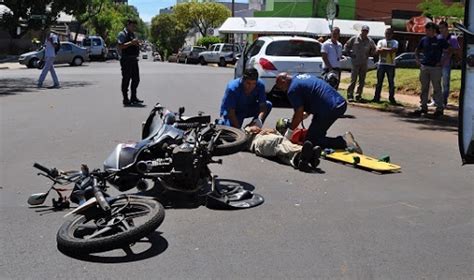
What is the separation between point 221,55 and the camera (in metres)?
46.5

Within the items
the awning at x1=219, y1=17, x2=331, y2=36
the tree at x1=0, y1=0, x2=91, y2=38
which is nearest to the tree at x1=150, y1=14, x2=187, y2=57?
the tree at x1=0, y1=0, x2=91, y2=38

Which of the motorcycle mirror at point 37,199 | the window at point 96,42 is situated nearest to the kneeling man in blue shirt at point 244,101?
the motorcycle mirror at point 37,199

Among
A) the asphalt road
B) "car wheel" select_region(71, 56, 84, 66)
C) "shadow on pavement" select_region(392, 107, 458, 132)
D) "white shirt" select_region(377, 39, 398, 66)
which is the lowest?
"car wheel" select_region(71, 56, 84, 66)

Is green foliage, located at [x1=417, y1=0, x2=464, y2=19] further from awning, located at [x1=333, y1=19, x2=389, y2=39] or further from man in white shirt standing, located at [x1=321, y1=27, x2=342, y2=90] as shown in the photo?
awning, located at [x1=333, y1=19, x2=389, y2=39]

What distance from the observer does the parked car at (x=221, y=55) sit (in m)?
46.1

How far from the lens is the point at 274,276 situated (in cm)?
426

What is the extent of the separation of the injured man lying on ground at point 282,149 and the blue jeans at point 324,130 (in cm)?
37

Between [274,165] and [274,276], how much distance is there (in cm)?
361

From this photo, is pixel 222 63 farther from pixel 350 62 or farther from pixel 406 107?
pixel 406 107

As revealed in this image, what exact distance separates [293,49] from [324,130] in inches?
248

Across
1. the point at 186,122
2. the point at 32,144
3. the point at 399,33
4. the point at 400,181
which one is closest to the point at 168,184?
the point at 186,122

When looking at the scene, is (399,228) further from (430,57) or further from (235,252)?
(430,57)

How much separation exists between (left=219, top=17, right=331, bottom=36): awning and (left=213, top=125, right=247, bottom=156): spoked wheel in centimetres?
3678

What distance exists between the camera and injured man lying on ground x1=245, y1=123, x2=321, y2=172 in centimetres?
744
